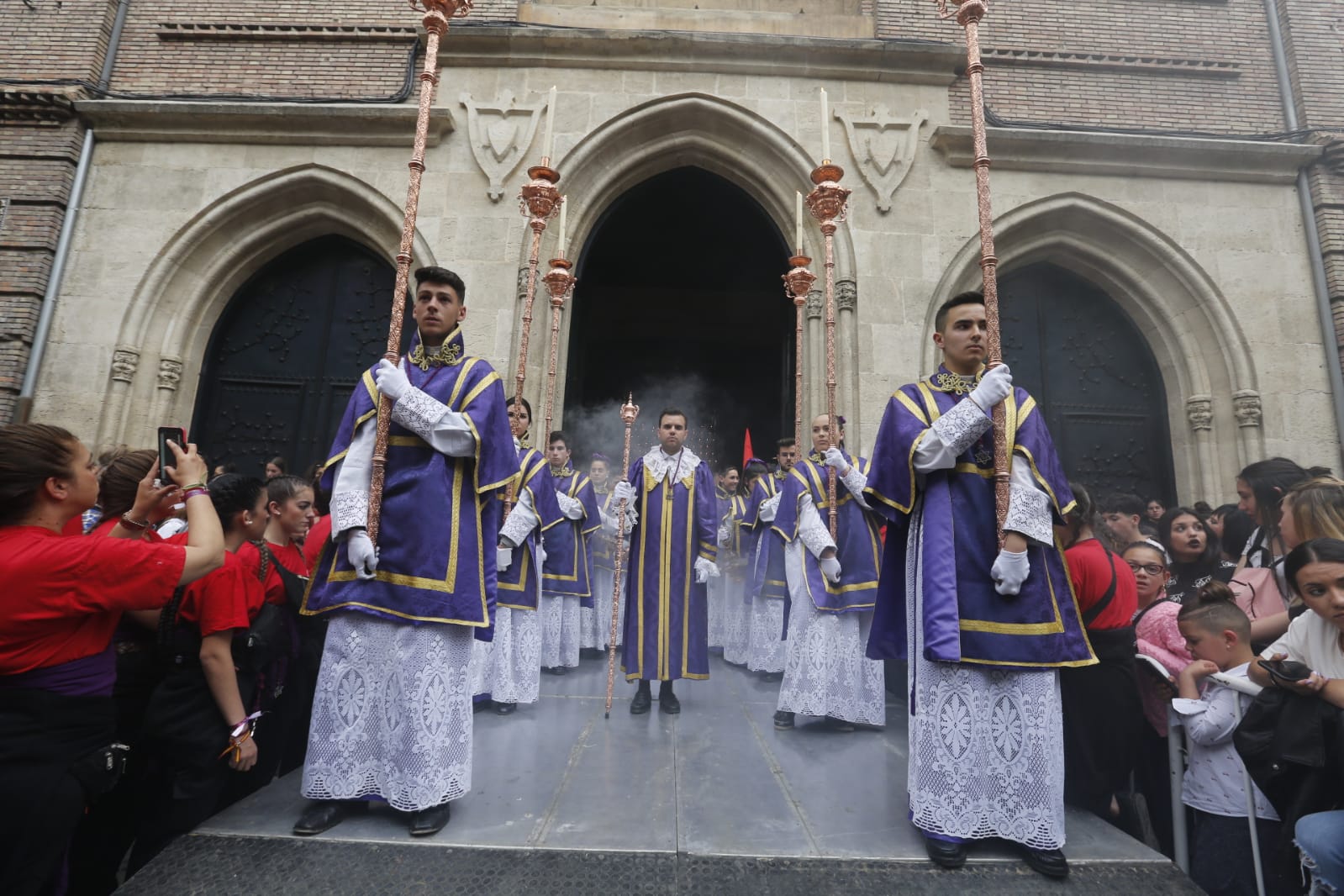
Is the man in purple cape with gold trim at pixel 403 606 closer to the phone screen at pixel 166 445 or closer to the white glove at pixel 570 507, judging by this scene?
the phone screen at pixel 166 445

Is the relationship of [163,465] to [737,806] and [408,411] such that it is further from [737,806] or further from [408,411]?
[737,806]

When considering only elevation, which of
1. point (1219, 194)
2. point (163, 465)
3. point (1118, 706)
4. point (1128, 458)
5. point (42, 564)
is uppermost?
point (1219, 194)

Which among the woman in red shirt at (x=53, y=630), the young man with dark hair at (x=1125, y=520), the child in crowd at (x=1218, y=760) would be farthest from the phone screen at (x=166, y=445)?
the young man with dark hair at (x=1125, y=520)

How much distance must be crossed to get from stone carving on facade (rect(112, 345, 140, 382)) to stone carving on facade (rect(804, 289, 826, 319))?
24.2 feet

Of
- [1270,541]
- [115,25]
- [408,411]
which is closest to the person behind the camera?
[408,411]

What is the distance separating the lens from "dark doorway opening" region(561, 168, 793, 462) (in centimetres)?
1198

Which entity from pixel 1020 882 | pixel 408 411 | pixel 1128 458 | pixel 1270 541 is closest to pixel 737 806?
pixel 1020 882

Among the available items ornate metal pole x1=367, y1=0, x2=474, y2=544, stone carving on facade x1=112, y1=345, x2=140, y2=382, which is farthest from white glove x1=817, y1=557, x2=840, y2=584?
stone carving on facade x1=112, y1=345, x2=140, y2=382

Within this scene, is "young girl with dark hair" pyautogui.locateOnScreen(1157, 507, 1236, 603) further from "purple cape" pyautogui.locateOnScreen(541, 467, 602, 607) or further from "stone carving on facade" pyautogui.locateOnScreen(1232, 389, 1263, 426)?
"stone carving on facade" pyautogui.locateOnScreen(1232, 389, 1263, 426)

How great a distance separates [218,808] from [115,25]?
970cm

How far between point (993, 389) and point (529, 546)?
320 centimetres

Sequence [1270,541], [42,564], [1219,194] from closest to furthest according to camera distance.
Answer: [42,564]
[1270,541]
[1219,194]

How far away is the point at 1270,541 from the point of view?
3.13 m

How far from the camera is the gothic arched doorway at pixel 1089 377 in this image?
24.5 ft
